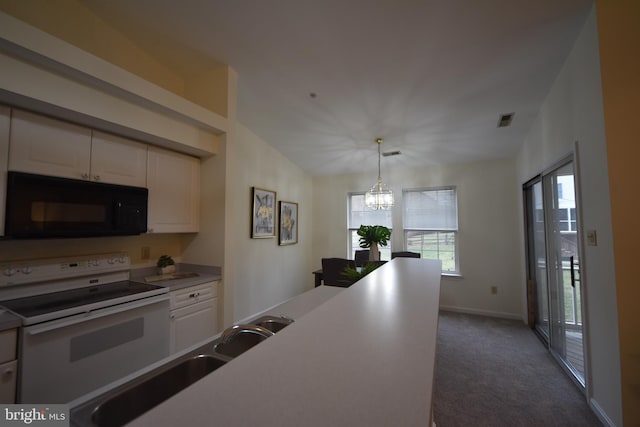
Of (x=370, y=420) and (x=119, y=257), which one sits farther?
(x=119, y=257)

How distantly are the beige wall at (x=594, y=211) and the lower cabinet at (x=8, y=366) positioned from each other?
134 inches

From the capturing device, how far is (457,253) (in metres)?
4.22

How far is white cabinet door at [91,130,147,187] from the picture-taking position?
1.93 metres

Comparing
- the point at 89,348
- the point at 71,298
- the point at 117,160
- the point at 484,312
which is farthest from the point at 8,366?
the point at 484,312

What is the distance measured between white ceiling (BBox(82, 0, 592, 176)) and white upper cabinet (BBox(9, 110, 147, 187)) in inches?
40.5

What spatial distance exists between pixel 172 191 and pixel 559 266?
3.79 meters

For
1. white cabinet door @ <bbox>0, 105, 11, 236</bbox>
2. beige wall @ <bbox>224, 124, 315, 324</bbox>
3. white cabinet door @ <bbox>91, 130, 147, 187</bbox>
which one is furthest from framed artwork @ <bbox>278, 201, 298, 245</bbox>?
white cabinet door @ <bbox>0, 105, 11, 236</bbox>

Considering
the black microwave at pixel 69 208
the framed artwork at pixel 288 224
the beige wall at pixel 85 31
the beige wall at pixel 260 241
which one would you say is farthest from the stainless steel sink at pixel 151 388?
the framed artwork at pixel 288 224

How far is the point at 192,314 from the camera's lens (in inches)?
89.5

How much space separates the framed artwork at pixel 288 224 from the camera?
4340 millimetres

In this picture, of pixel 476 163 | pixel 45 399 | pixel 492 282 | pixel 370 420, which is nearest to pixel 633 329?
pixel 370 420

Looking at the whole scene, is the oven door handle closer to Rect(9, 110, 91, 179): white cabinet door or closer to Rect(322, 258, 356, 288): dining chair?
Rect(9, 110, 91, 179): white cabinet door

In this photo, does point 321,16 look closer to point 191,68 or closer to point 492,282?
point 191,68

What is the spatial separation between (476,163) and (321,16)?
3.38 m
